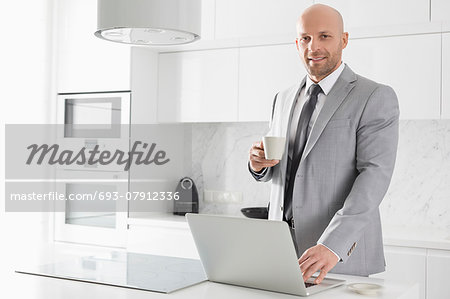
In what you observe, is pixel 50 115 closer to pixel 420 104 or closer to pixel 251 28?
pixel 251 28

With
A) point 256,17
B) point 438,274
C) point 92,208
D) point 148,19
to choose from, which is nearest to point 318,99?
point 148,19

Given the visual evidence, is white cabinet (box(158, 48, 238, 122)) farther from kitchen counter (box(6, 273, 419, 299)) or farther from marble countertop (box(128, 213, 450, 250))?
kitchen counter (box(6, 273, 419, 299))

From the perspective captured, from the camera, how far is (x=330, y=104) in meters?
2.05

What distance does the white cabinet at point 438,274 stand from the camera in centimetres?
292

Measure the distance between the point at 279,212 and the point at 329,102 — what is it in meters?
0.42

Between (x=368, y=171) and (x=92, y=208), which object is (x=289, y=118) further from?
(x=92, y=208)

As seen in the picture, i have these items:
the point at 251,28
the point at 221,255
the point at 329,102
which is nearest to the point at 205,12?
the point at 251,28

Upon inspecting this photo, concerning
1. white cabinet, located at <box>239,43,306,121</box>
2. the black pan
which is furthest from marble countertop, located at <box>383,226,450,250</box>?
white cabinet, located at <box>239,43,306,121</box>

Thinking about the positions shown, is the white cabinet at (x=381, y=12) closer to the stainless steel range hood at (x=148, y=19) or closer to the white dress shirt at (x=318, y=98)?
the white dress shirt at (x=318, y=98)

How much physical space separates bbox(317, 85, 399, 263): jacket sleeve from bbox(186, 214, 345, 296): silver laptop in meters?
0.16

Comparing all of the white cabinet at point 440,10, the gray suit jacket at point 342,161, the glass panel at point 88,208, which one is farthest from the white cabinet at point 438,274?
the glass panel at point 88,208

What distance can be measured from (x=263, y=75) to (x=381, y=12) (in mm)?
809

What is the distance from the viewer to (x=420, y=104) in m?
3.20

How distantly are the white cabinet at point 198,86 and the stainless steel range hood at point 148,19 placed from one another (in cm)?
176
